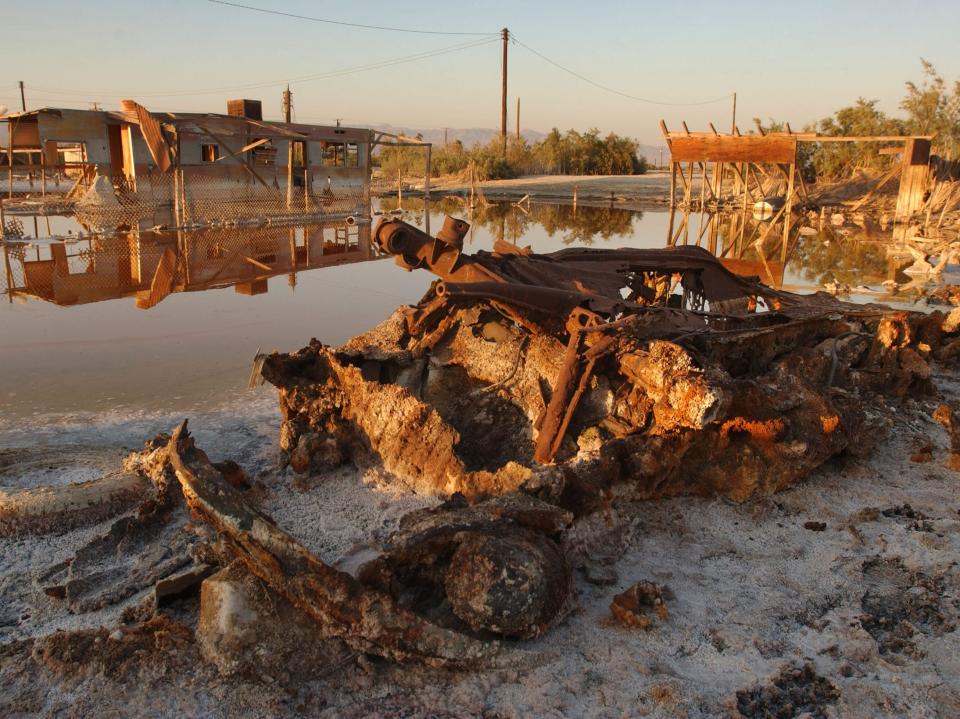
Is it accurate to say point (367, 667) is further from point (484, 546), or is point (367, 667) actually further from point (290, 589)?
point (484, 546)

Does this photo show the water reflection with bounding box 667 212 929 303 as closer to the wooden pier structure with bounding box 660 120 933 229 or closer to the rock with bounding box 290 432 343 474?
the wooden pier structure with bounding box 660 120 933 229

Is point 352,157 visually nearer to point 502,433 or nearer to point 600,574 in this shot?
point 502,433

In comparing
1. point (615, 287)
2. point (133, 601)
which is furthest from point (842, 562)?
point (133, 601)

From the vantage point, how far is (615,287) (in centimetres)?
618

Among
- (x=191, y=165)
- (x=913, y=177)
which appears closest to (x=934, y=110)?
(x=913, y=177)

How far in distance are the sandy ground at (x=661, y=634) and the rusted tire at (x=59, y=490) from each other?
0.52 ft

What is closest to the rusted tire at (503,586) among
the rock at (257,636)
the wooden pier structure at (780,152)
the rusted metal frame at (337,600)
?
the rusted metal frame at (337,600)

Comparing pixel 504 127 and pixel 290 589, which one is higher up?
pixel 504 127

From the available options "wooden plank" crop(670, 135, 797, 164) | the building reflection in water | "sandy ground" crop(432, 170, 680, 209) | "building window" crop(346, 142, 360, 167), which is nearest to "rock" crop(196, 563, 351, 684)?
the building reflection in water

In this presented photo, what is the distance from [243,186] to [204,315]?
15681mm

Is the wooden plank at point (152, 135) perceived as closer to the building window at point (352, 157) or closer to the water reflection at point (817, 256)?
the building window at point (352, 157)

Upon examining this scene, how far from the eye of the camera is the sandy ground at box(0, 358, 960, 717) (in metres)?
3.25

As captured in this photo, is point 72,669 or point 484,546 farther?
point 484,546

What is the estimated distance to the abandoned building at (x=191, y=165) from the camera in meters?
22.6
